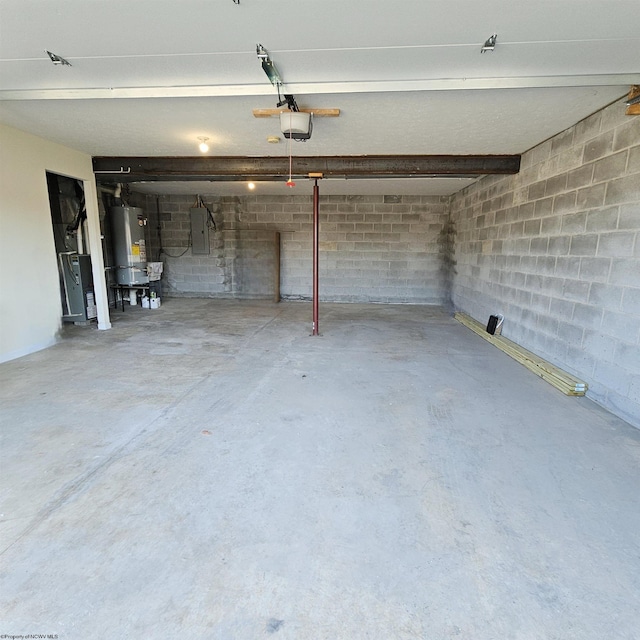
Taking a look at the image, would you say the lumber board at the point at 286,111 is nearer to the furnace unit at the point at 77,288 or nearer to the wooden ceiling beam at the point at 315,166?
the wooden ceiling beam at the point at 315,166

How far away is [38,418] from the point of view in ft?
8.39

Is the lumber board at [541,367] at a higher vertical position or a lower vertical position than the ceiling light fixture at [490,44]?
lower

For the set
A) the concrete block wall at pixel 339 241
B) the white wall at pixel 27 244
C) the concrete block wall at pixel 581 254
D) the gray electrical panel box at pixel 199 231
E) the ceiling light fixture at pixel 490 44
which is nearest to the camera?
the ceiling light fixture at pixel 490 44

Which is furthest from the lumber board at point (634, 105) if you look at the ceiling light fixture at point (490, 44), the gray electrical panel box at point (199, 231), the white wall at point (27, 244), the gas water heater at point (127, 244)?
the gray electrical panel box at point (199, 231)

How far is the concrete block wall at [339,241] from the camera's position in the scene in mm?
7723

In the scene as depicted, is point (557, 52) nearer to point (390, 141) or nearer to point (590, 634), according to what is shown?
point (390, 141)

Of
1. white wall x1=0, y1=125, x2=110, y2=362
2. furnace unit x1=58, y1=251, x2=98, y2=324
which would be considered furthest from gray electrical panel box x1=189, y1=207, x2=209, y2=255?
white wall x1=0, y1=125, x2=110, y2=362

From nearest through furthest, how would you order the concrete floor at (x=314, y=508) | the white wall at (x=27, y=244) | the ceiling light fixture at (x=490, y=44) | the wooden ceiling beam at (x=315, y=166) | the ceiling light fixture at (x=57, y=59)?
the concrete floor at (x=314, y=508) < the ceiling light fixture at (x=490, y=44) < the ceiling light fixture at (x=57, y=59) < the white wall at (x=27, y=244) < the wooden ceiling beam at (x=315, y=166)

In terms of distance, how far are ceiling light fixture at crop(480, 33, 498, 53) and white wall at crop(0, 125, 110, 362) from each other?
14.7 ft

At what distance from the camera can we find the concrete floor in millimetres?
1209

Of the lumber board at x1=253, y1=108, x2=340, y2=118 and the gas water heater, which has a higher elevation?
the lumber board at x1=253, y1=108, x2=340, y2=118

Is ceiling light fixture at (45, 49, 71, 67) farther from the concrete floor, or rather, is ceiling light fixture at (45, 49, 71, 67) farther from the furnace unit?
the furnace unit

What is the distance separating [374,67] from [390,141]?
172 cm

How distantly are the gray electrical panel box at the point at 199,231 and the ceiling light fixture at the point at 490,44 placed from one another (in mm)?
7061
